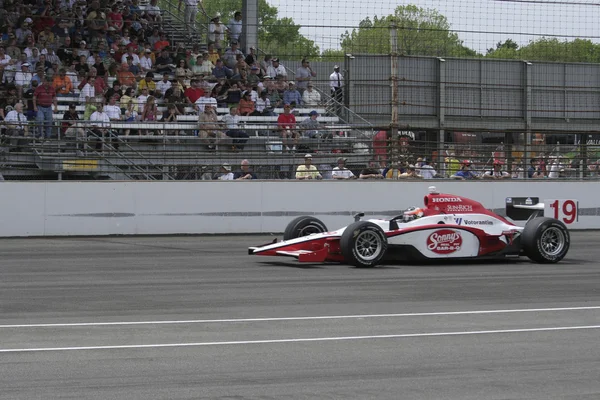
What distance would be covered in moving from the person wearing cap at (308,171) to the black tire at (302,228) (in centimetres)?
534

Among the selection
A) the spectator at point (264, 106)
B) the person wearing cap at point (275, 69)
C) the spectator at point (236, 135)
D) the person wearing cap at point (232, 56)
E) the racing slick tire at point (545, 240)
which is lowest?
the racing slick tire at point (545, 240)

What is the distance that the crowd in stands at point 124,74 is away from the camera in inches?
737

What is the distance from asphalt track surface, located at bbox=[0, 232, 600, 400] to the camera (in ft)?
18.5

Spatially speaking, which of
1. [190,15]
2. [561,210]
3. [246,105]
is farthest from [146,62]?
[561,210]

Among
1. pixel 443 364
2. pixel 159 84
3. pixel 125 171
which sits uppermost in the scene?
pixel 159 84

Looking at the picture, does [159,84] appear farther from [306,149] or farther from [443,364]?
[443,364]

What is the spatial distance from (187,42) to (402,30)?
22.7 ft

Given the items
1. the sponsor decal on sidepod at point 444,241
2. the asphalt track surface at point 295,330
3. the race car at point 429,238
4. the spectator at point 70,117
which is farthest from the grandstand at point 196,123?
the sponsor decal on sidepod at point 444,241

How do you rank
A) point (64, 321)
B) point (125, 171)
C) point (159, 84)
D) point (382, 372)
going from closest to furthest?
point (382, 372) → point (64, 321) → point (125, 171) → point (159, 84)

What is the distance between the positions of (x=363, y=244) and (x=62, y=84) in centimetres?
946

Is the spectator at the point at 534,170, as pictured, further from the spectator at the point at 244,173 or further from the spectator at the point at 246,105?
the spectator at the point at 246,105

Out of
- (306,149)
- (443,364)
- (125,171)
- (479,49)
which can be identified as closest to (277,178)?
(306,149)

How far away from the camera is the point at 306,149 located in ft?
62.6

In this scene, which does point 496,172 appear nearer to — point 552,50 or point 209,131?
point 552,50
